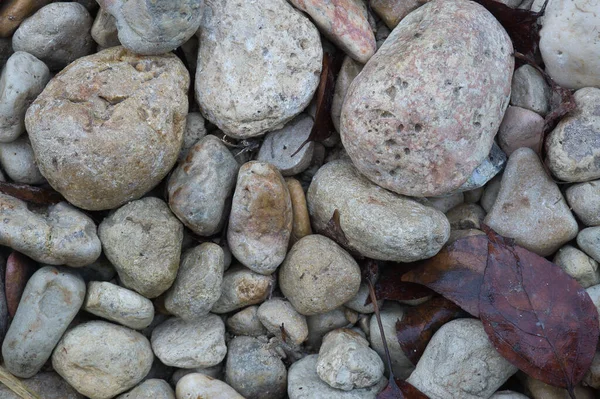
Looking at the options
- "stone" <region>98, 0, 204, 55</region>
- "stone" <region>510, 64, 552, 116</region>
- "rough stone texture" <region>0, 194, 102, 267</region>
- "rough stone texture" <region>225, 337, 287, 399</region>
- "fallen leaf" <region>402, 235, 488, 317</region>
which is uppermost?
"stone" <region>98, 0, 204, 55</region>

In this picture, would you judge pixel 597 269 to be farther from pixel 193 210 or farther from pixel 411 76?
pixel 193 210

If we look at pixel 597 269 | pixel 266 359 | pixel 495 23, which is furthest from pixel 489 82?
pixel 266 359

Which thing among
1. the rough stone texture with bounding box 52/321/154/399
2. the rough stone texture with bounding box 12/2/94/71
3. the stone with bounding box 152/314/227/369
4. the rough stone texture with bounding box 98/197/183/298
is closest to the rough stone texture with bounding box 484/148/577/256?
the stone with bounding box 152/314/227/369

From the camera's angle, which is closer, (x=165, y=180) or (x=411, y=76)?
(x=411, y=76)

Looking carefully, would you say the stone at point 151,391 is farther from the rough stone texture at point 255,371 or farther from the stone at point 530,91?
the stone at point 530,91

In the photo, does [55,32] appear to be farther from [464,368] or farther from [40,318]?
[464,368]

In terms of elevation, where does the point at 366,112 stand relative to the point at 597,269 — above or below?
above

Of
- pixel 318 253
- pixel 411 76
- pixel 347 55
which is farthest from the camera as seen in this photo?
pixel 347 55

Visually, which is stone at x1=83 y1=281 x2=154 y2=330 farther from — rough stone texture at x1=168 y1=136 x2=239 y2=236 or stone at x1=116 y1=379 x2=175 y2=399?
rough stone texture at x1=168 y1=136 x2=239 y2=236
